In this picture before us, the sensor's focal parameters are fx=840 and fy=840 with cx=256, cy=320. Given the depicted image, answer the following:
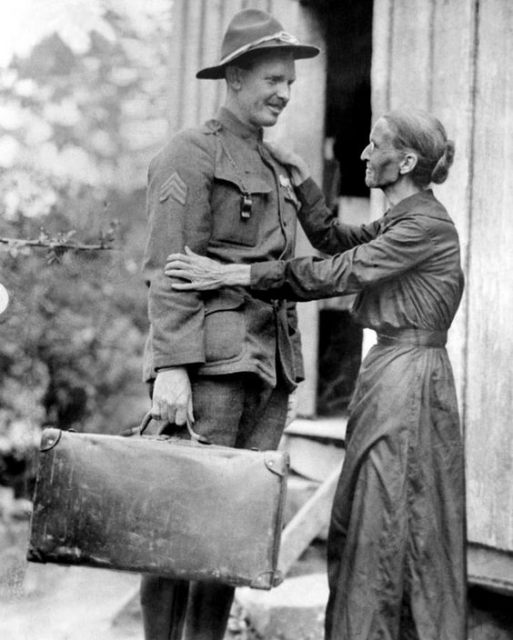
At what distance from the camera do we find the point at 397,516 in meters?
2.99

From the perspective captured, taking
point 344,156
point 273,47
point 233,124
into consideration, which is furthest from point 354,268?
point 344,156

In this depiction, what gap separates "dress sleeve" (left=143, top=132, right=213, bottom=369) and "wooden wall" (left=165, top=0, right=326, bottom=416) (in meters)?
2.01

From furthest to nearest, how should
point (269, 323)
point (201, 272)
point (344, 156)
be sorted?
point (344, 156), point (269, 323), point (201, 272)

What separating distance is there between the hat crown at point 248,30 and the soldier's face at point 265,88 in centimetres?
9

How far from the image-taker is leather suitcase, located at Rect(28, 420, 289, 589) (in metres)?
2.80

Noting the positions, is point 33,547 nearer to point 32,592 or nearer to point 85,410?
point 32,592

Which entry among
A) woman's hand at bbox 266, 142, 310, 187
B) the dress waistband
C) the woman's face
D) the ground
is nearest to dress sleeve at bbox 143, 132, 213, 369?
woman's hand at bbox 266, 142, 310, 187

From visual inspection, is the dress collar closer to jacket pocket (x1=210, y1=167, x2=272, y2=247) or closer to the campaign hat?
jacket pocket (x1=210, y1=167, x2=272, y2=247)

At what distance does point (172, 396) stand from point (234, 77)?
4.11 ft

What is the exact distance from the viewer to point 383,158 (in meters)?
3.13

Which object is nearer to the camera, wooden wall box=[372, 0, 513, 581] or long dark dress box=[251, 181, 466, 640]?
long dark dress box=[251, 181, 466, 640]

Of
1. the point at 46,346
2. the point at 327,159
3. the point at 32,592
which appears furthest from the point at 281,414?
the point at 46,346

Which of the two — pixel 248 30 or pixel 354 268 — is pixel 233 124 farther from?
pixel 354 268

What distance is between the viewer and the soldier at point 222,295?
2980 mm
